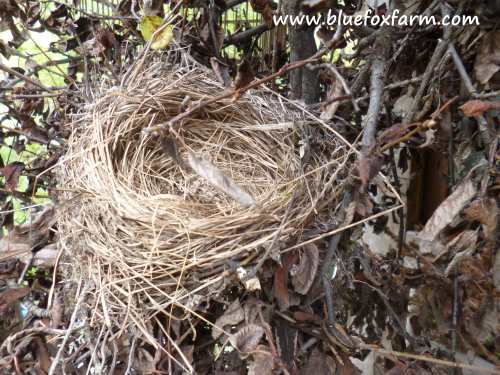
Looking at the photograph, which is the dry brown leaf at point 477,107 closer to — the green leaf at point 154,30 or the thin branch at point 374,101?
the thin branch at point 374,101

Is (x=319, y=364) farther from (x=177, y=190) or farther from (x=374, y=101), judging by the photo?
(x=177, y=190)

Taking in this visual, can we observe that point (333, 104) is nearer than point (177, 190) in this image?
Yes

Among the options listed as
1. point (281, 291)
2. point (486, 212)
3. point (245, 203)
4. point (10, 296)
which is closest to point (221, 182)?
point (245, 203)

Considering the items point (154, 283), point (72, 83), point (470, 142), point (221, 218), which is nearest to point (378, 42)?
point (470, 142)

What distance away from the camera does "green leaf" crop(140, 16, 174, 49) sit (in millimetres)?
700

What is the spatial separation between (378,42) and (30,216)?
582 millimetres

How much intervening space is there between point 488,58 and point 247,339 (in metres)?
0.43

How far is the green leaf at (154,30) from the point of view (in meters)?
0.70

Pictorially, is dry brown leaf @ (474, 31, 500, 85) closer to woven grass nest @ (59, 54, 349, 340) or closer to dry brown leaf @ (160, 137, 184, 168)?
woven grass nest @ (59, 54, 349, 340)

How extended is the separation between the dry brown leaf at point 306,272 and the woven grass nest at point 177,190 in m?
0.04

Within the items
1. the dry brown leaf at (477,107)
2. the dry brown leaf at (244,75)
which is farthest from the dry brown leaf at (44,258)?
the dry brown leaf at (477,107)

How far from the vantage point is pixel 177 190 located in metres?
0.88

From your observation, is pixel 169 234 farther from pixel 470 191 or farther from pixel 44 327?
pixel 470 191

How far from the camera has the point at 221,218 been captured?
2.21ft
